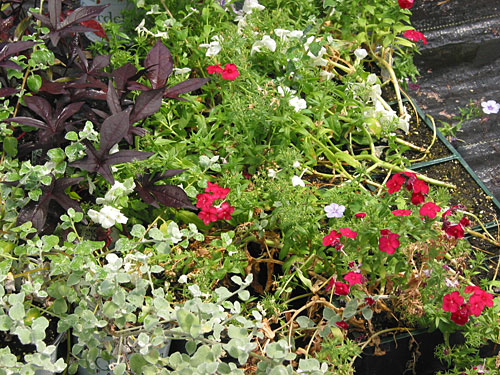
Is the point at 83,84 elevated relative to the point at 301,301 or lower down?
elevated

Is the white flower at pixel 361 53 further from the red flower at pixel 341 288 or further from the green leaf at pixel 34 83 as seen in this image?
the green leaf at pixel 34 83

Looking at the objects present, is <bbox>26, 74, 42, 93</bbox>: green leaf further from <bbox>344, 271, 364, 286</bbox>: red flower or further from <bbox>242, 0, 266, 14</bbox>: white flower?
<bbox>344, 271, 364, 286</bbox>: red flower

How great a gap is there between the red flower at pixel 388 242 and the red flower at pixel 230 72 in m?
0.84

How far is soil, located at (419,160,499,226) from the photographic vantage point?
251cm

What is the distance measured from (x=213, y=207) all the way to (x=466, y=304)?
0.82 m

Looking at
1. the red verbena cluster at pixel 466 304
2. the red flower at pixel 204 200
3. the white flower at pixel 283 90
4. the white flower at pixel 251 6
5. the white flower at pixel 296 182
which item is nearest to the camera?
the red verbena cluster at pixel 466 304

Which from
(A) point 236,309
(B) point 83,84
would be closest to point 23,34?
(B) point 83,84

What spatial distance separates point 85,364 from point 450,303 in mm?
1059

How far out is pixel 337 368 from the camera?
1.96 m

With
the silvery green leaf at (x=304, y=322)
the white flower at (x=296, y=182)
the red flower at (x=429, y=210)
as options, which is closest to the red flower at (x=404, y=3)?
the white flower at (x=296, y=182)

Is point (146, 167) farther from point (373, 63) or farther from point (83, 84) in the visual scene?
point (373, 63)

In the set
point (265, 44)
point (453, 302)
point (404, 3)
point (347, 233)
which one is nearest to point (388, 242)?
point (347, 233)

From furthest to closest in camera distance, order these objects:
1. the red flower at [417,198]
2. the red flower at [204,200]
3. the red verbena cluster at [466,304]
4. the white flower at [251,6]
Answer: the white flower at [251,6]
the red flower at [204,200]
the red flower at [417,198]
the red verbena cluster at [466,304]

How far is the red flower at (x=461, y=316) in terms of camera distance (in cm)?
189
